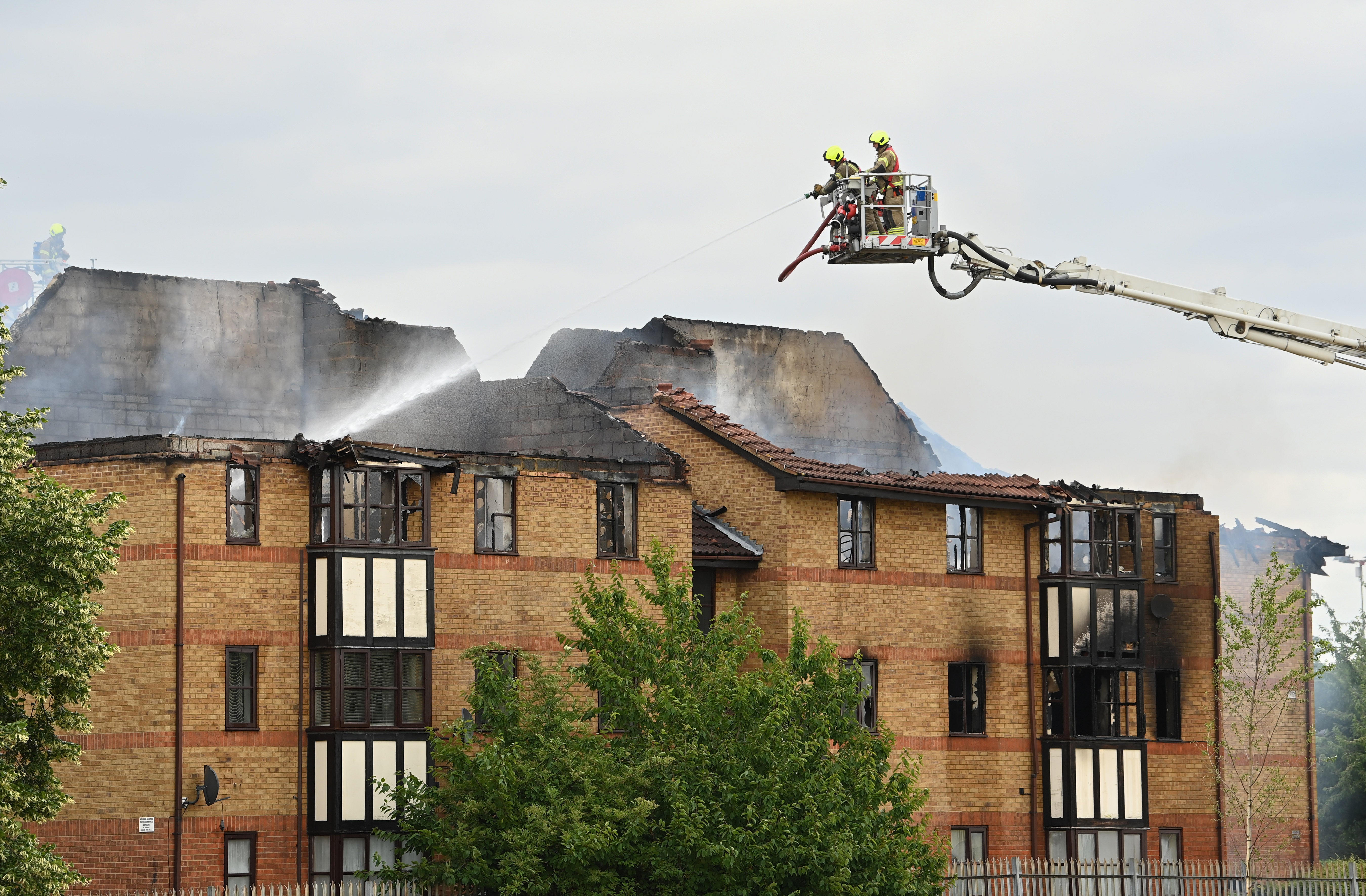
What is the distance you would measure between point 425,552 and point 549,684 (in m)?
3.90

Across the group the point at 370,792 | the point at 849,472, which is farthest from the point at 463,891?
the point at 849,472

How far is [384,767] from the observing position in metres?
37.2

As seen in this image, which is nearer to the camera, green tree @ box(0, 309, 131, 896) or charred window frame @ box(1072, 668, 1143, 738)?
green tree @ box(0, 309, 131, 896)

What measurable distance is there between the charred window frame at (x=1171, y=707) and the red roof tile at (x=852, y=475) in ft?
16.2

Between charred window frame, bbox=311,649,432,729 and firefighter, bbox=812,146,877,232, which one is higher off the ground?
firefighter, bbox=812,146,877,232

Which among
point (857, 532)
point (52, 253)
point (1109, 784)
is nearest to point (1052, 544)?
point (857, 532)

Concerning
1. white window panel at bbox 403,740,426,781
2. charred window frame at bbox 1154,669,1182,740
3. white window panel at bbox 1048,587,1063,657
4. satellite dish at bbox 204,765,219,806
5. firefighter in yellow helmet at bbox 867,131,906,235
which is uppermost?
firefighter in yellow helmet at bbox 867,131,906,235

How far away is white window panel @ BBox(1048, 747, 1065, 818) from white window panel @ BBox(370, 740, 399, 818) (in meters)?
14.9

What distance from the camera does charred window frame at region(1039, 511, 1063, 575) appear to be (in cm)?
4606

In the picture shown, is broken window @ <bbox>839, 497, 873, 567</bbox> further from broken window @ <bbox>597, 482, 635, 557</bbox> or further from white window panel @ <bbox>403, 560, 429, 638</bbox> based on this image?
white window panel @ <bbox>403, 560, 429, 638</bbox>

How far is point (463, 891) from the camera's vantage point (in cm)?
3438

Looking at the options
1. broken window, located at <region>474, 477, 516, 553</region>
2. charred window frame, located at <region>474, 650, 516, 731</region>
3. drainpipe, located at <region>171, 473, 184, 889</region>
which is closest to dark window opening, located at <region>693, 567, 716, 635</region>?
charred window frame, located at <region>474, 650, 516, 731</region>

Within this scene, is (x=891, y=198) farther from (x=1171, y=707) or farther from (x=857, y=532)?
(x=1171, y=707)

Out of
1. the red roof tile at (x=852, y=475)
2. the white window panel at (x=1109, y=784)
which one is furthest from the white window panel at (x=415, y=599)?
→ the white window panel at (x=1109, y=784)
